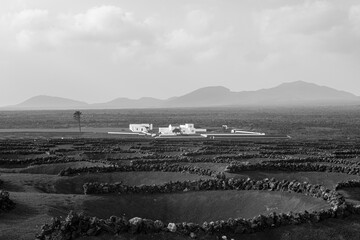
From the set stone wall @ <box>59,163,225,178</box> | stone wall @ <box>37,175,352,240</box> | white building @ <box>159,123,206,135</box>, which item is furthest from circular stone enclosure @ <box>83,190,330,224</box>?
white building @ <box>159,123,206,135</box>

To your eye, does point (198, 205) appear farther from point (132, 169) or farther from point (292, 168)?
point (292, 168)

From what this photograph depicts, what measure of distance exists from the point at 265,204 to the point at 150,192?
9.43 metres

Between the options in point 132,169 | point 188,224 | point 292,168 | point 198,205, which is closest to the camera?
point 188,224

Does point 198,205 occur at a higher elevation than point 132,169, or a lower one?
lower

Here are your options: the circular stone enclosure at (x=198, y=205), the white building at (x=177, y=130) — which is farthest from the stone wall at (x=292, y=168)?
the white building at (x=177, y=130)

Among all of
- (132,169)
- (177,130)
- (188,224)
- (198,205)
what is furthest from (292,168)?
(177,130)

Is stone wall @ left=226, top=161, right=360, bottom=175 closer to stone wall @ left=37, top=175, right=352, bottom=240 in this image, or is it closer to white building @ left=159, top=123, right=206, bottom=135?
stone wall @ left=37, top=175, right=352, bottom=240

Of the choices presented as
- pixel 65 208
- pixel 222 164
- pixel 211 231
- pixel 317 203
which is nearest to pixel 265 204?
pixel 317 203

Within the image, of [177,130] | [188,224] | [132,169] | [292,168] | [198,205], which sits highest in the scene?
[188,224]

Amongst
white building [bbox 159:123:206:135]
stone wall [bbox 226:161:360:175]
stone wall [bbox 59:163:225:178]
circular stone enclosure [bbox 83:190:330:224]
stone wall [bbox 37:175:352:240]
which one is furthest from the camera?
white building [bbox 159:123:206:135]

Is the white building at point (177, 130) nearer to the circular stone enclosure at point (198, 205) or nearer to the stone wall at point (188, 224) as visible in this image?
the circular stone enclosure at point (198, 205)

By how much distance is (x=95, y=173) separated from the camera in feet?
130

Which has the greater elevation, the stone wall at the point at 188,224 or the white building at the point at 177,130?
the stone wall at the point at 188,224

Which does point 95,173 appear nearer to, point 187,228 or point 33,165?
point 33,165
